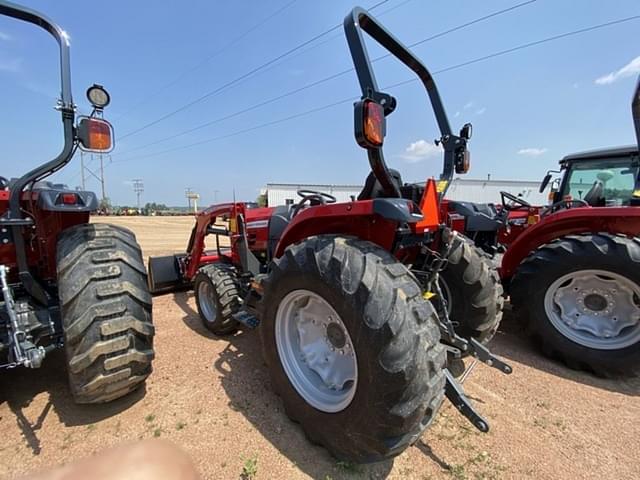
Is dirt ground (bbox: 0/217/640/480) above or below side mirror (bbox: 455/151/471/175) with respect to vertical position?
below

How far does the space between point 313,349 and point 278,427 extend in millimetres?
533

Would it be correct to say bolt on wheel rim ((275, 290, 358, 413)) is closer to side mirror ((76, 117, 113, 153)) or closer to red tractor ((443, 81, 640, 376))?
side mirror ((76, 117, 113, 153))

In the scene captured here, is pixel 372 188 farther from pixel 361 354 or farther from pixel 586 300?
pixel 586 300

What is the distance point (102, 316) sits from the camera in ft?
6.31

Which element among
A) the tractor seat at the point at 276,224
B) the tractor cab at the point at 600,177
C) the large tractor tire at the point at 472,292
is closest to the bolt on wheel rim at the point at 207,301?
the tractor seat at the point at 276,224

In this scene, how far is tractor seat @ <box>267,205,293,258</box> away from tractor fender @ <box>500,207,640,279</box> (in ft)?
8.62

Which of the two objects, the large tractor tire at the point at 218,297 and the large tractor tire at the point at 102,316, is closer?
the large tractor tire at the point at 102,316

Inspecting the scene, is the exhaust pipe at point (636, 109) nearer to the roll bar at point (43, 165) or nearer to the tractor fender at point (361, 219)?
the tractor fender at point (361, 219)

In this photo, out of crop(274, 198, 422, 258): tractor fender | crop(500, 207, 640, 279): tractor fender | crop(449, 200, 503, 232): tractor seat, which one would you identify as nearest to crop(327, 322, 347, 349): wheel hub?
crop(274, 198, 422, 258): tractor fender

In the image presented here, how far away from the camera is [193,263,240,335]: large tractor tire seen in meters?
3.26

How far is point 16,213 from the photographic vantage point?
2092mm

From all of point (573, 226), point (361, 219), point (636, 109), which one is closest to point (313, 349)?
point (361, 219)

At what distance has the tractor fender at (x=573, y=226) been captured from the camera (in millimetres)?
2982

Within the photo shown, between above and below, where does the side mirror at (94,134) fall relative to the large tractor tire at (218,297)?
above
